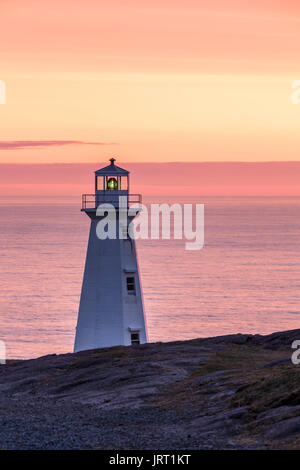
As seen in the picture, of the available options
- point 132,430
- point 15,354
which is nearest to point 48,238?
point 15,354

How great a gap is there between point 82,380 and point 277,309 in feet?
207

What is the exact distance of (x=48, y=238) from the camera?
7092 inches

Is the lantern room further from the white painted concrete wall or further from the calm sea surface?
the calm sea surface

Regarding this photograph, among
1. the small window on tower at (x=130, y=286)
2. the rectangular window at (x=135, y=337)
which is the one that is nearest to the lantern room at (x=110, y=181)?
the small window on tower at (x=130, y=286)

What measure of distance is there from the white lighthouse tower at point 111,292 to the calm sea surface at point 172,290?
30.4m

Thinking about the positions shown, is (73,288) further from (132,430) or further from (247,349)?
(132,430)

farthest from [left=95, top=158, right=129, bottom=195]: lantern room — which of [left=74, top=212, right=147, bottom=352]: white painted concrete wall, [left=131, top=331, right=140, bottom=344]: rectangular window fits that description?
[left=131, top=331, right=140, bottom=344]: rectangular window

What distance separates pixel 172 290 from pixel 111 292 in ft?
221

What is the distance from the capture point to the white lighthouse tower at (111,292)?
39.2 meters

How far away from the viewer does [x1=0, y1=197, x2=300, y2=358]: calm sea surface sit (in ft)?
263

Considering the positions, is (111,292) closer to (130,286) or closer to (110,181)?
(130,286)

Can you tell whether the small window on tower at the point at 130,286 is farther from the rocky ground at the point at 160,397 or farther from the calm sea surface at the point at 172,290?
the calm sea surface at the point at 172,290

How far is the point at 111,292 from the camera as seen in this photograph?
39.4m
